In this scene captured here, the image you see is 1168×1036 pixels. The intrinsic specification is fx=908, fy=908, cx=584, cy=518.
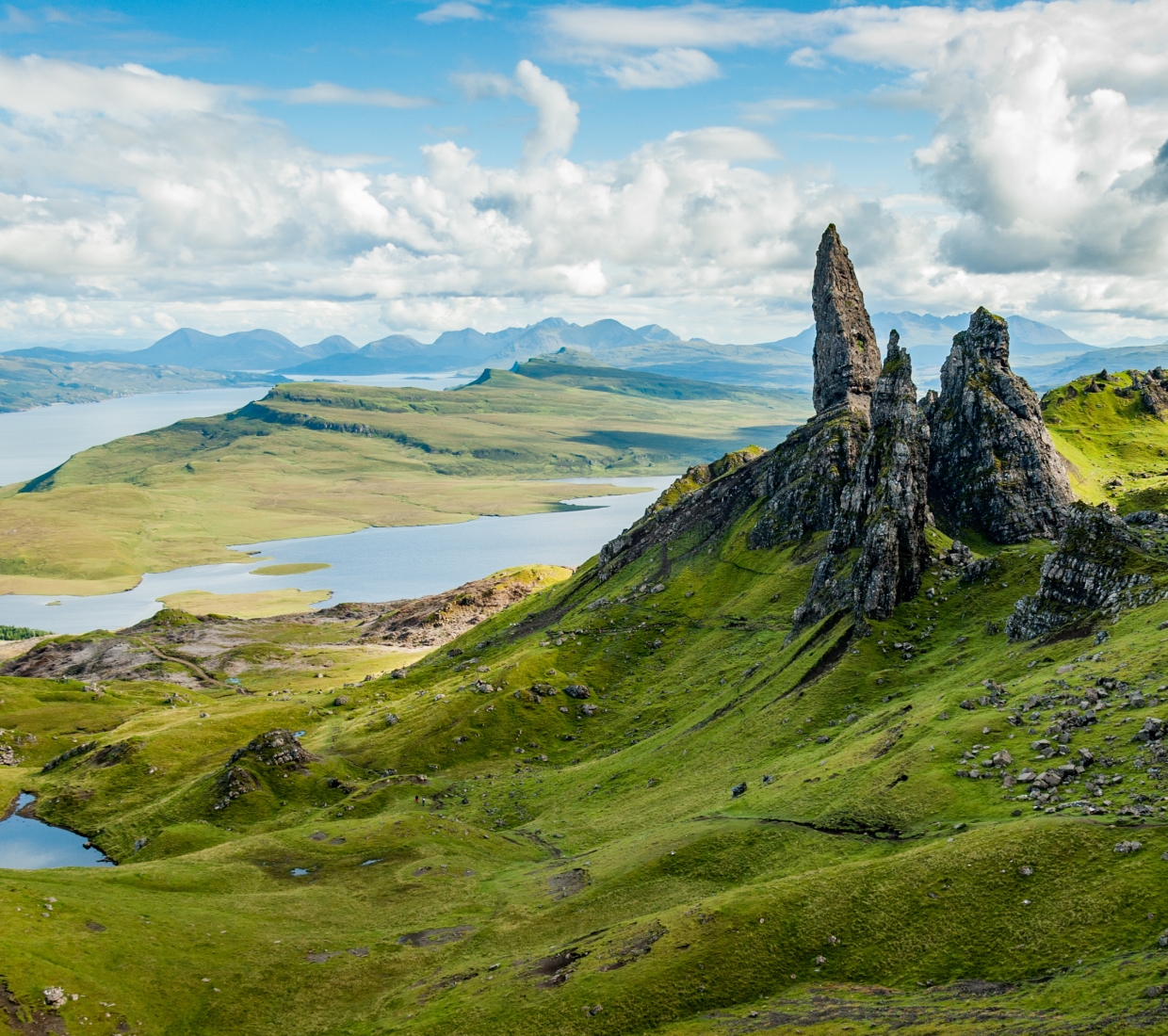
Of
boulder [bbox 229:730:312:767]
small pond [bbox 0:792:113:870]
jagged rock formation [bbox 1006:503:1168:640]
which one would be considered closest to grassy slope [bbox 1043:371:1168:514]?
jagged rock formation [bbox 1006:503:1168:640]

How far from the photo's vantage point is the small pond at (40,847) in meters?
123

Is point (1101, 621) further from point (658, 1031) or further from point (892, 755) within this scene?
point (658, 1031)

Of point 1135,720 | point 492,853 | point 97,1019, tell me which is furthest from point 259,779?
point 1135,720

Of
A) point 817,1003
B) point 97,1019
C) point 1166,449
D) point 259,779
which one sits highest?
point 1166,449

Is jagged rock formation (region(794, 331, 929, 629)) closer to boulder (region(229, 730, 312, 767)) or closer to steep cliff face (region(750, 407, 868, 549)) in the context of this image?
steep cliff face (region(750, 407, 868, 549))

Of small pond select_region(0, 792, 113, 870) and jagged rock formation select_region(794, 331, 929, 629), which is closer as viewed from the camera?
jagged rock formation select_region(794, 331, 929, 629)

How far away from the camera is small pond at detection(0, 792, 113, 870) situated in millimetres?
123125

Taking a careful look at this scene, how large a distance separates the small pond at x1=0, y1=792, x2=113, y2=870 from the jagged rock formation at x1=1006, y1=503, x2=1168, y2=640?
120 metres

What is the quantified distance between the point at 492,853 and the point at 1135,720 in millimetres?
65334

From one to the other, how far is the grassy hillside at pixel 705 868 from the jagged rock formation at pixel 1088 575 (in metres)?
3.43

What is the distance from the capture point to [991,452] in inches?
6019

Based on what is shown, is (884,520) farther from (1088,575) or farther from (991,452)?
(991,452)

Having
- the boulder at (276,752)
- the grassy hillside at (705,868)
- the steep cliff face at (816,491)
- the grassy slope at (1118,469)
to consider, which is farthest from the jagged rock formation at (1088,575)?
the boulder at (276,752)

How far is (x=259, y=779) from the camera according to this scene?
440 ft
